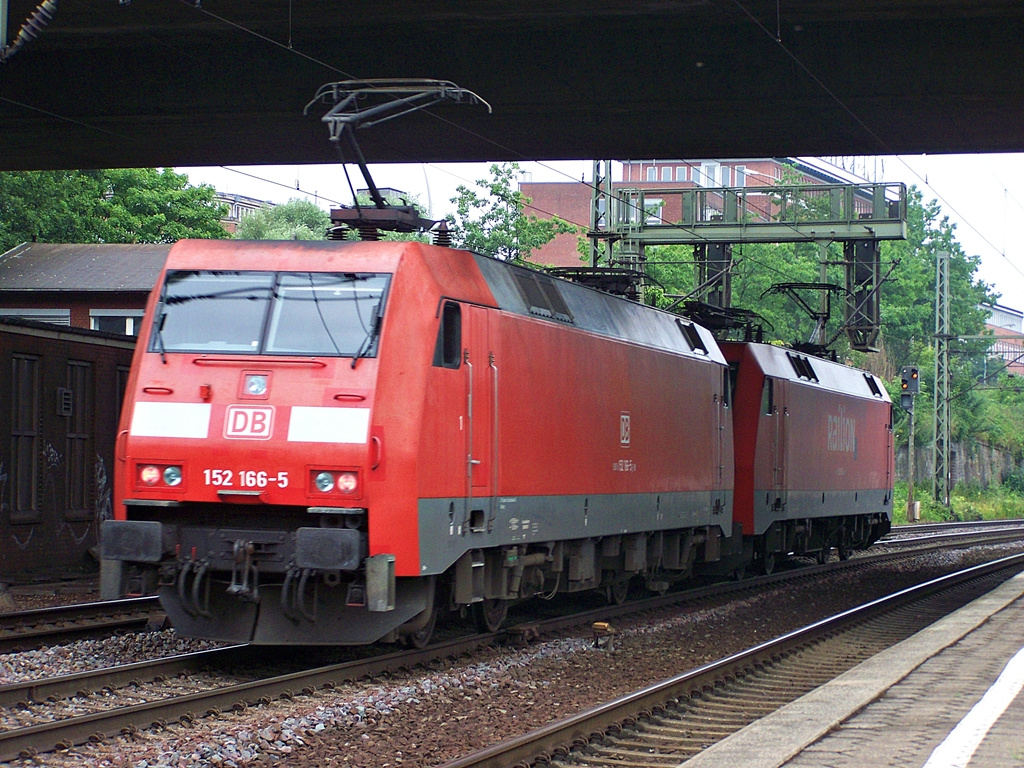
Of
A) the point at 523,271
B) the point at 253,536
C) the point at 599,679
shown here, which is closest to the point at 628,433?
the point at 523,271

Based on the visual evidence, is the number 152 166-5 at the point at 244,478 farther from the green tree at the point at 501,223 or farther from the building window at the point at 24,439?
the green tree at the point at 501,223

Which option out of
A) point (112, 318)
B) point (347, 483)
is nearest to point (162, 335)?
point (347, 483)

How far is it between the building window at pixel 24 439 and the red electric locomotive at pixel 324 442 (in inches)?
284

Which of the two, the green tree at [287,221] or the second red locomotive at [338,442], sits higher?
the green tree at [287,221]

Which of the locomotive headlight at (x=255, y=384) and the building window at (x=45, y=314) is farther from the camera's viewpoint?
the building window at (x=45, y=314)

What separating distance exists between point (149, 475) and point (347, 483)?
63.5 inches

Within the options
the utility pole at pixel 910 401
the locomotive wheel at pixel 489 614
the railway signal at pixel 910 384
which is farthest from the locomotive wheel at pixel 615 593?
the railway signal at pixel 910 384

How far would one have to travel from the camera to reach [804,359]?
73.0 ft

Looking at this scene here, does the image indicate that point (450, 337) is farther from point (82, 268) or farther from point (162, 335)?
point (82, 268)

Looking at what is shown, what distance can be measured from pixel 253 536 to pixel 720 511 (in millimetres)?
9524

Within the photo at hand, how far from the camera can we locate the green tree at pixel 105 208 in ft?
135

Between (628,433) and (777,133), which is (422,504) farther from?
(777,133)

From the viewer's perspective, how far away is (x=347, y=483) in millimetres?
9664

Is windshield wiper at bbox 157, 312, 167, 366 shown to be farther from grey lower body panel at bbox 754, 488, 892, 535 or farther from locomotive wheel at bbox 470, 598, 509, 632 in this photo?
grey lower body panel at bbox 754, 488, 892, 535
